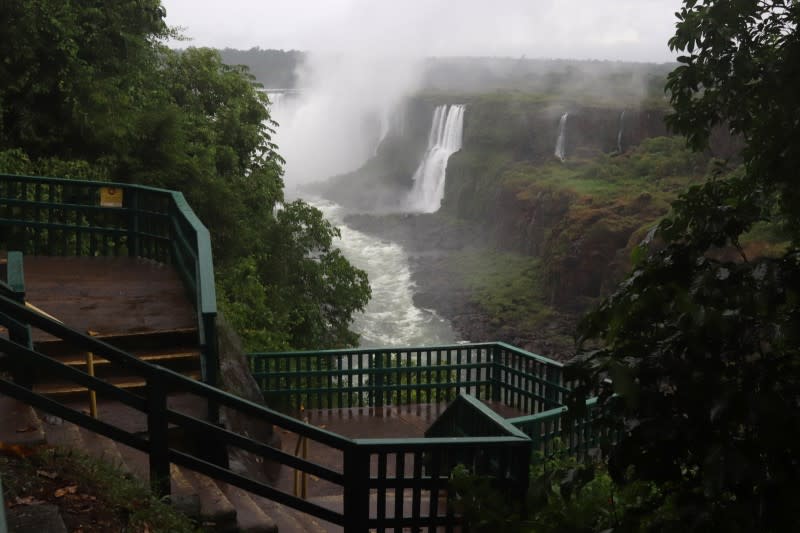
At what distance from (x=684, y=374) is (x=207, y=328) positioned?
4.80 m

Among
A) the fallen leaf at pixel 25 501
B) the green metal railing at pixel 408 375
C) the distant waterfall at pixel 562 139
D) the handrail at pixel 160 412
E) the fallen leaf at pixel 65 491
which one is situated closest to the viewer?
the fallen leaf at pixel 25 501

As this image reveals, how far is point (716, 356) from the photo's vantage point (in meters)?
3.24

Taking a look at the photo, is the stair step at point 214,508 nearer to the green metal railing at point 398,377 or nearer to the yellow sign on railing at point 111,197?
the green metal railing at point 398,377

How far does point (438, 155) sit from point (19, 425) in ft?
271

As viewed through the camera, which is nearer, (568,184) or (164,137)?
(164,137)

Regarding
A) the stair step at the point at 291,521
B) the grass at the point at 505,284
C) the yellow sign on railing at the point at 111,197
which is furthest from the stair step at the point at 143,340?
the grass at the point at 505,284

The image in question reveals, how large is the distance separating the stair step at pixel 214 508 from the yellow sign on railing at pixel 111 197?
5.43 metres

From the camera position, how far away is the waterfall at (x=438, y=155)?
284 ft

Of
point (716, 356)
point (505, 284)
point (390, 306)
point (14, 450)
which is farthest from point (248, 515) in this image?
point (505, 284)

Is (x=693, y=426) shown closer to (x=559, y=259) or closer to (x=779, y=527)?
(x=779, y=527)

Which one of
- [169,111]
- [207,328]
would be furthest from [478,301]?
[207,328]

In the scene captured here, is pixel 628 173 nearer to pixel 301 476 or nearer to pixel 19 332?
pixel 301 476

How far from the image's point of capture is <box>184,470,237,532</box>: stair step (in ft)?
17.7

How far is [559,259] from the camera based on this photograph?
5566cm
